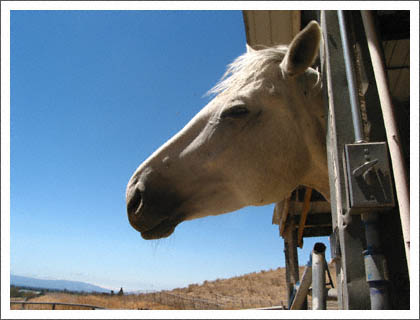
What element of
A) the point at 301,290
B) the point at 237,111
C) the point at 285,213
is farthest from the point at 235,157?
the point at 285,213

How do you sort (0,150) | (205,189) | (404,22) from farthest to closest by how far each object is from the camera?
(205,189) < (404,22) < (0,150)

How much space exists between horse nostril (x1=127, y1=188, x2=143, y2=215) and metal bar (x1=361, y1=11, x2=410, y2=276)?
1.21m

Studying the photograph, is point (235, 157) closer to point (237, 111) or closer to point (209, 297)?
point (237, 111)

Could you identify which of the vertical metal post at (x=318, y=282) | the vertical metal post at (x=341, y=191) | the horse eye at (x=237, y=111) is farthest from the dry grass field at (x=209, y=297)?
the vertical metal post at (x=341, y=191)

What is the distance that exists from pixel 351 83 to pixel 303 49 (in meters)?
0.55

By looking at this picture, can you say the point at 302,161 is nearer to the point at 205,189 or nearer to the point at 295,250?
the point at 205,189

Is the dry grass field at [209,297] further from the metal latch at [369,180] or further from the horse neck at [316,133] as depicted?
the metal latch at [369,180]

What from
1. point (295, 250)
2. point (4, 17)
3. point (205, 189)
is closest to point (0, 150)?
point (4, 17)

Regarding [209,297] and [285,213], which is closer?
[285,213]

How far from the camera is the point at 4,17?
1.27 metres

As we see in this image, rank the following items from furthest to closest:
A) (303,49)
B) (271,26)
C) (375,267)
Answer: (271,26) < (303,49) < (375,267)

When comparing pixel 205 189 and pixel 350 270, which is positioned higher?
pixel 205 189

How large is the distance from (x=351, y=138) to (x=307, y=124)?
0.73 metres

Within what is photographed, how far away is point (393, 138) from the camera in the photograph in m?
0.92
